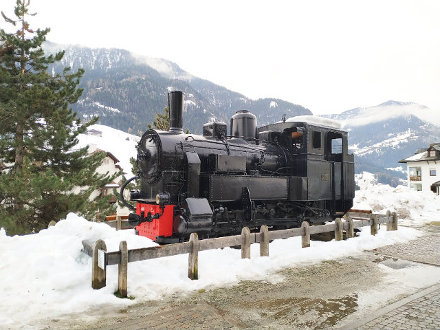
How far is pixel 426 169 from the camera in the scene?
42.9 meters

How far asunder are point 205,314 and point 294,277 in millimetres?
2606

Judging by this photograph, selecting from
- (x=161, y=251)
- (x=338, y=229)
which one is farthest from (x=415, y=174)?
(x=161, y=251)

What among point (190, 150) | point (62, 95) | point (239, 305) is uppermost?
point (62, 95)

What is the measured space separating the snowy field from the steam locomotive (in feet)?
3.43

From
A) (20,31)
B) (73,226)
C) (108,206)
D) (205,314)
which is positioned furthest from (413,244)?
(20,31)

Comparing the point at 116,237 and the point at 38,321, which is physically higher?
the point at 116,237

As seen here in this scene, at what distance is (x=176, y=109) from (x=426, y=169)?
1759 inches

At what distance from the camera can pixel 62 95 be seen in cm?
1238

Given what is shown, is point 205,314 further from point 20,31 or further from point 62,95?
point 20,31

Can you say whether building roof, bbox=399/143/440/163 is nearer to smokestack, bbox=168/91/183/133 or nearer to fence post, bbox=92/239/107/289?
smokestack, bbox=168/91/183/133

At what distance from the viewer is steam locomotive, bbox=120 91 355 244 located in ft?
25.9

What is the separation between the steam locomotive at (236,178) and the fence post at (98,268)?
7.97 feet

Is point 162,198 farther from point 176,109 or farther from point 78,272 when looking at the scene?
point 176,109

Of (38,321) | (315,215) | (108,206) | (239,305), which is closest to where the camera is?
(38,321)
